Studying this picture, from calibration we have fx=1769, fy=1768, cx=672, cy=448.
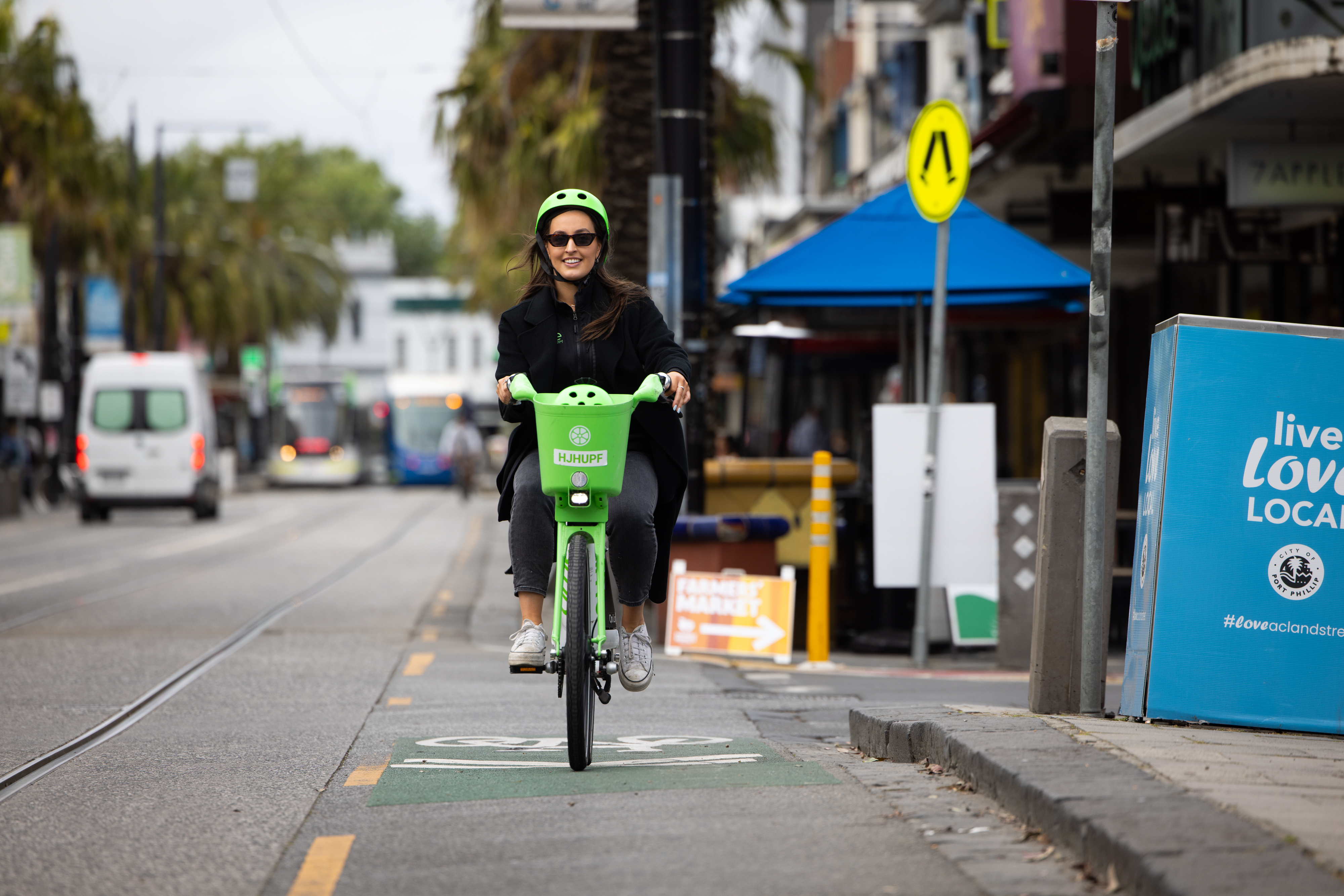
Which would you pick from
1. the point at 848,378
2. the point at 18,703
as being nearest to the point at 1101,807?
the point at 18,703

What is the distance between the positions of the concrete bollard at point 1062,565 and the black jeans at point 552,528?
5.16ft

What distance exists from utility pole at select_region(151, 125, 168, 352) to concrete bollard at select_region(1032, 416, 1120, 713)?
116 feet

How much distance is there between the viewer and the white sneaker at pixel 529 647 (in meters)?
5.78

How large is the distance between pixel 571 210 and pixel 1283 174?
23.0 feet

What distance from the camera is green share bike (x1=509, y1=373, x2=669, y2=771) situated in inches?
223

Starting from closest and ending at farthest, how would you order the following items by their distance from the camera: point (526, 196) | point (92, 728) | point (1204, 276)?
point (92, 728) < point (1204, 276) < point (526, 196)

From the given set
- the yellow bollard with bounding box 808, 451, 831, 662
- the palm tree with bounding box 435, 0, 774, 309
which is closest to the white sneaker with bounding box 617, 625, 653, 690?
the yellow bollard with bounding box 808, 451, 831, 662

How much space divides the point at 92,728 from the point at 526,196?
18143mm

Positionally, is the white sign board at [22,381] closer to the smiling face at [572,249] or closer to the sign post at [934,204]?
the sign post at [934,204]

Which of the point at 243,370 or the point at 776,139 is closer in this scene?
the point at 776,139

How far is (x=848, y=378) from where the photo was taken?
3372 centimetres

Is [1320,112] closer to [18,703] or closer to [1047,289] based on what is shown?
[1047,289]

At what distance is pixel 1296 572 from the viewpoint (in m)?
5.93

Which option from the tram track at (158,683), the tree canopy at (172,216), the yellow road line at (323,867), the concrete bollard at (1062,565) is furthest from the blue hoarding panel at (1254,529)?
the tree canopy at (172,216)
